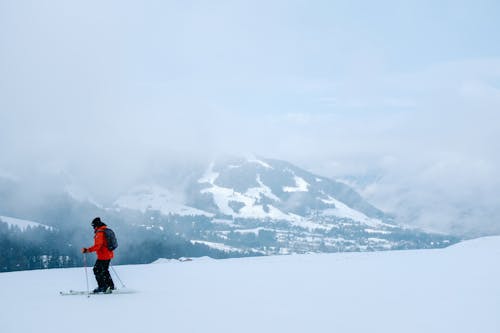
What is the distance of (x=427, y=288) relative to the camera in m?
19.9

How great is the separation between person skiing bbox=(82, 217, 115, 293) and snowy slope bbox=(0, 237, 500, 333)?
0.71m

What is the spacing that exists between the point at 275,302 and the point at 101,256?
667cm

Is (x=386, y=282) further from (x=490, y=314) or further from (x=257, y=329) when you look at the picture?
(x=257, y=329)

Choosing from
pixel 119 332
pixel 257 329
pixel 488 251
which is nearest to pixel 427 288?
pixel 257 329

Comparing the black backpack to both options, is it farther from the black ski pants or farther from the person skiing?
the black ski pants

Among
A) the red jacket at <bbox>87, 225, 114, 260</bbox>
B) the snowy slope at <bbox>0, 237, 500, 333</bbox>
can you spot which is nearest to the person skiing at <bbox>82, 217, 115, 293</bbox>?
the red jacket at <bbox>87, 225, 114, 260</bbox>

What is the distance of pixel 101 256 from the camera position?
19984 millimetres

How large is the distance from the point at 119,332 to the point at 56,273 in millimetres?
19311

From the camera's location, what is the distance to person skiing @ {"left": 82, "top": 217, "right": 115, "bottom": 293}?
1992 centimetres

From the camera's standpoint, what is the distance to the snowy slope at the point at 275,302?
13.5 meters

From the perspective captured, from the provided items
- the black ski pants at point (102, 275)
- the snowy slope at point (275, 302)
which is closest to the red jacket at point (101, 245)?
the black ski pants at point (102, 275)

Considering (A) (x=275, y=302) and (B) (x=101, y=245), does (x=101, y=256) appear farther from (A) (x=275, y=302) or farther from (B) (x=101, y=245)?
(A) (x=275, y=302)

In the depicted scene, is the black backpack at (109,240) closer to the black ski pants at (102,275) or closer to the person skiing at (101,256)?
the person skiing at (101,256)

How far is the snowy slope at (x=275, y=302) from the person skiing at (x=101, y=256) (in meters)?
0.71
